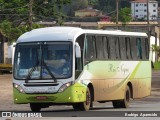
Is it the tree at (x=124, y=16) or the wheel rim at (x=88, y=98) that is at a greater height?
the wheel rim at (x=88, y=98)

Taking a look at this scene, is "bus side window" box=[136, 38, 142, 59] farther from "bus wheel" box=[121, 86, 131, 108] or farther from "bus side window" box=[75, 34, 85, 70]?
"bus side window" box=[75, 34, 85, 70]

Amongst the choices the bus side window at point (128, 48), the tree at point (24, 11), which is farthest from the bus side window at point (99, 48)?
the tree at point (24, 11)

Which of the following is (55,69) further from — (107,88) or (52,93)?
(107,88)

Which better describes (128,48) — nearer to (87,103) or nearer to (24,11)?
(87,103)

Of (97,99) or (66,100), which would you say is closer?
(66,100)

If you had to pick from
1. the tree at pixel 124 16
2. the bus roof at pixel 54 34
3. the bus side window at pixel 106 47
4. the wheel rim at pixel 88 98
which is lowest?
the tree at pixel 124 16

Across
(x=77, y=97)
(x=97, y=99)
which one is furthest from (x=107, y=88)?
(x=77, y=97)

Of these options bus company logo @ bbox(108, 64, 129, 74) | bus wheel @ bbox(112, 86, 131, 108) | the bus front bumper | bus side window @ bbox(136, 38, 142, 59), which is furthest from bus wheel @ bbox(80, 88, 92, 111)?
bus side window @ bbox(136, 38, 142, 59)

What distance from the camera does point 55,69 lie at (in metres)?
25.7

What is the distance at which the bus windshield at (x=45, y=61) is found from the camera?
1011 inches

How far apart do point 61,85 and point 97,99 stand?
111 inches

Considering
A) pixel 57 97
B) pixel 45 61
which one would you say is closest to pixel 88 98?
pixel 57 97

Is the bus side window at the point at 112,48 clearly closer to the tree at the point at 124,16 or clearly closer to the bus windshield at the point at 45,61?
the bus windshield at the point at 45,61

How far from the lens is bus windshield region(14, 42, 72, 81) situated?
2569 cm
